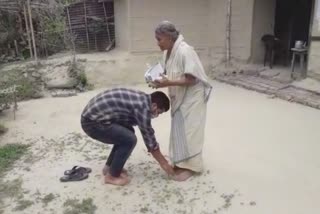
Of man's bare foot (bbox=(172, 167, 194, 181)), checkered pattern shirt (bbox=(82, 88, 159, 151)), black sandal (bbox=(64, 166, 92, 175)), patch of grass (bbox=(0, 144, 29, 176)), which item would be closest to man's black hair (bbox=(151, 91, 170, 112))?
checkered pattern shirt (bbox=(82, 88, 159, 151))

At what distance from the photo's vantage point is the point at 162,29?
10.8 feet

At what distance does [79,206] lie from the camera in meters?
3.25

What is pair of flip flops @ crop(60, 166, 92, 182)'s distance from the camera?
3680 millimetres

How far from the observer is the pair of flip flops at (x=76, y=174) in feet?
12.1

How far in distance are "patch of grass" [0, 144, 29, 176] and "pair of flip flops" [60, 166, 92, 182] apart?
679 mm

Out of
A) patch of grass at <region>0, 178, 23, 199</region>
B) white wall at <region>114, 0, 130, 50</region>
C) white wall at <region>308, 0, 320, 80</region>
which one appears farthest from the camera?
white wall at <region>114, 0, 130, 50</region>

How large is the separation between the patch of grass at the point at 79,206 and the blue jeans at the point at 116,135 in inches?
15.1

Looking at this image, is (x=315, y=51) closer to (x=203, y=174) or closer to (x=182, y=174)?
(x=203, y=174)

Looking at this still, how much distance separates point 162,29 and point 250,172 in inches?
59.5

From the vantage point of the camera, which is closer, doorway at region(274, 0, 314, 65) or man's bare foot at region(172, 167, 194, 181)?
man's bare foot at region(172, 167, 194, 181)

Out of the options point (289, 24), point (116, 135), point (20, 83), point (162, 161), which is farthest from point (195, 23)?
point (116, 135)

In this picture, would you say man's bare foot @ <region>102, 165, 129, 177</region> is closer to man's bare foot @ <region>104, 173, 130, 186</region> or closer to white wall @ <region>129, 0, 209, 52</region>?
man's bare foot @ <region>104, 173, 130, 186</region>

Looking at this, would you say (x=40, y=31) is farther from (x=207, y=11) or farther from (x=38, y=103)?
(x=207, y=11)

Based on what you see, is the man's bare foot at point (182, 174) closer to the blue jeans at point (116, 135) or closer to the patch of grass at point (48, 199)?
the blue jeans at point (116, 135)
